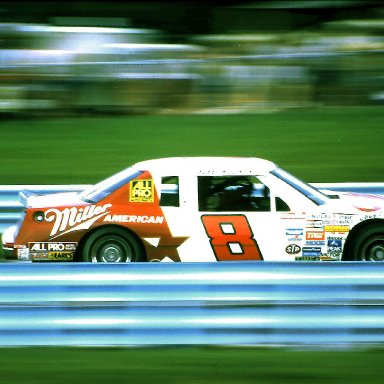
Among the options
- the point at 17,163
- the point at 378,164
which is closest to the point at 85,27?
the point at 17,163

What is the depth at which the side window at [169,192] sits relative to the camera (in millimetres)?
9609

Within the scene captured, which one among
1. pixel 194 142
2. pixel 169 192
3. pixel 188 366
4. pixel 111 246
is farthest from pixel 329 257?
pixel 194 142

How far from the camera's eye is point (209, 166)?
9.70 m

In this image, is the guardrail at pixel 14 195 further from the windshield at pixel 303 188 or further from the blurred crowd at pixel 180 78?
the blurred crowd at pixel 180 78

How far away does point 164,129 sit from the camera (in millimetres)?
16797

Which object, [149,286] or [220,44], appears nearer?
[149,286]

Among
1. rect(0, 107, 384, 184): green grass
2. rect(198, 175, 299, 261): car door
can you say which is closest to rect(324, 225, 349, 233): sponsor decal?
rect(198, 175, 299, 261): car door

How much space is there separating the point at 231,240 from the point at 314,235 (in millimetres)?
789

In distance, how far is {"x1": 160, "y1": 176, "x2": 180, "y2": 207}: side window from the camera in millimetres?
9609

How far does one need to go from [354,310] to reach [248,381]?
3.32ft

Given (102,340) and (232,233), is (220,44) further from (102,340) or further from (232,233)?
(102,340)

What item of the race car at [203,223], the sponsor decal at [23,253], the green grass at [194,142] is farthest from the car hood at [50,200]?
the green grass at [194,142]

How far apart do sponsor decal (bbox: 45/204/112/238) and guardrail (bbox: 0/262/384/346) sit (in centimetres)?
267

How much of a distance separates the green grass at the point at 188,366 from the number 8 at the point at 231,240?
2635 millimetres
